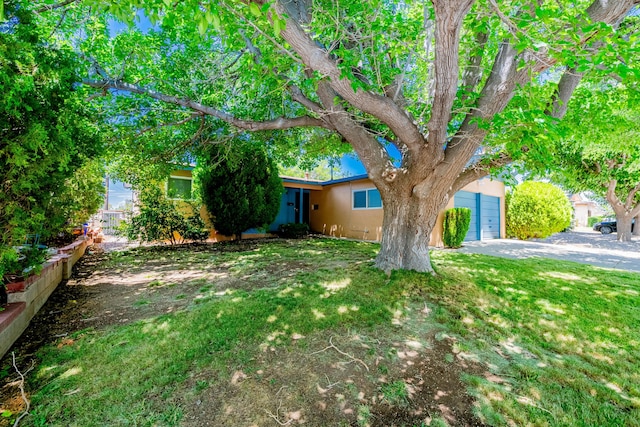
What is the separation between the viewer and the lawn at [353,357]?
203 centimetres

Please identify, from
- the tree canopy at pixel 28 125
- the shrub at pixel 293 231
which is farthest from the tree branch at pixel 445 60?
the shrub at pixel 293 231

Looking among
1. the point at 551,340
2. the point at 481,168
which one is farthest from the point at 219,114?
the point at 551,340

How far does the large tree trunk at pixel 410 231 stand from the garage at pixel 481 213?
6.90 meters

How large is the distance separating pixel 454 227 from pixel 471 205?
277cm

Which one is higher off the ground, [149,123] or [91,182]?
[149,123]

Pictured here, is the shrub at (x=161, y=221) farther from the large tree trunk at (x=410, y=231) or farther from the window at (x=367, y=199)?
the large tree trunk at (x=410, y=231)

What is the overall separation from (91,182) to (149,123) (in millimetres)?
2646

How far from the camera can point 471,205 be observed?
39.3 ft

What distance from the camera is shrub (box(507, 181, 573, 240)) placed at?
42.1 feet

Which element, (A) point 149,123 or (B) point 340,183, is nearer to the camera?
(A) point 149,123

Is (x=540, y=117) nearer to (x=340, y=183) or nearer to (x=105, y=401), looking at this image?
(x=105, y=401)

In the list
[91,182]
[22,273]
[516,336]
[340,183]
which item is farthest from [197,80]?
[340,183]

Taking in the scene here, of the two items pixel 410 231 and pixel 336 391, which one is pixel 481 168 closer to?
pixel 410 231

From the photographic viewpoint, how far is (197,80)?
20.0 feet
